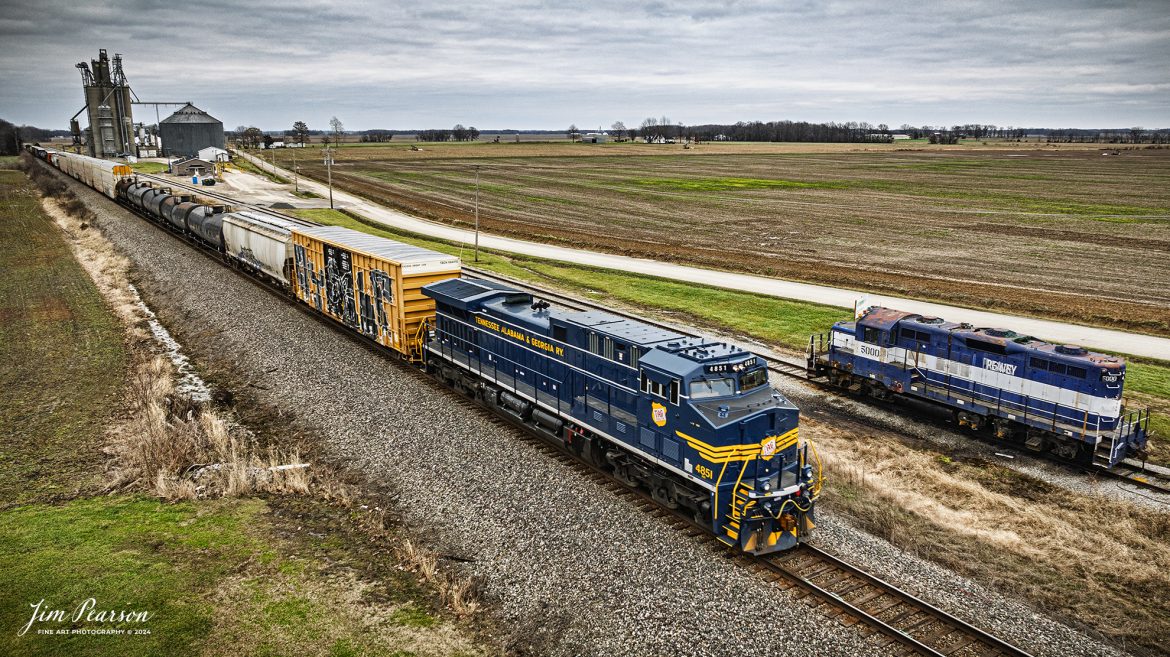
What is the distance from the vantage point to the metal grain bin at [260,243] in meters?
33.2

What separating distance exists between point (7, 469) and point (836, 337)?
77.5ft

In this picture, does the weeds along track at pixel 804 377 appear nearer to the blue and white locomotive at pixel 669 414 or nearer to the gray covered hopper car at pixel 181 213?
the blue and white locomotive at pixel 669 414

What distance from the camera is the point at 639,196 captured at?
85938 millimetres

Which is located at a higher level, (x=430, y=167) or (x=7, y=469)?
(x=430, y=167)

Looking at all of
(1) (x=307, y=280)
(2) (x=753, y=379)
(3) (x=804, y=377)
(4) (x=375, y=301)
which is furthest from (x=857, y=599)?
(1) (x=307, y=280)

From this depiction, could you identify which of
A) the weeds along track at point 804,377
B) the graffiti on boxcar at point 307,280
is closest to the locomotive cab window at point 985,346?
the weeds along track at point 804,377

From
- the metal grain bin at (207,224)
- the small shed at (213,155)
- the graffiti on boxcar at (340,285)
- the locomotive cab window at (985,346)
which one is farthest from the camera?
the small shed at (213,155)

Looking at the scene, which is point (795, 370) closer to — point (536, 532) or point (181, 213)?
point (536, 532)

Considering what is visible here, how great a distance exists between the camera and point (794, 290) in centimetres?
3806

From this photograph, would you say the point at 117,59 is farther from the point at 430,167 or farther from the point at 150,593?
the point at 150,593

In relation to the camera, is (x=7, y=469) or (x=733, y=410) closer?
(x=733, y=410)

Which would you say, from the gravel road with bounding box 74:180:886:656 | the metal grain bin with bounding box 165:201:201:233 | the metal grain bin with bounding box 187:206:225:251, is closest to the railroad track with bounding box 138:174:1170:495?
the gravel road with bounding box 74:180:886:656

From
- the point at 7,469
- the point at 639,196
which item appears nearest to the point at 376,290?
the point at 7,469

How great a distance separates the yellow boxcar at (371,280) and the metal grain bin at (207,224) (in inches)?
492
